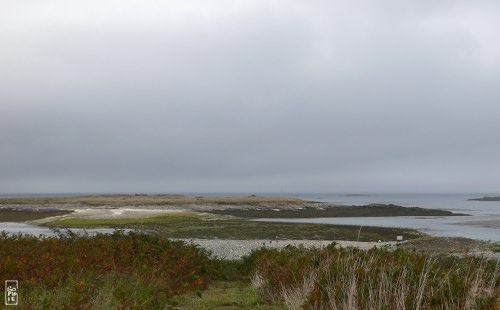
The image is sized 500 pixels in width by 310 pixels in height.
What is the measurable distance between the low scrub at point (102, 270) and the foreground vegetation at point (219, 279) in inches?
0.9

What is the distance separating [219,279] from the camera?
16297 mm

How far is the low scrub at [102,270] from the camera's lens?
311 inches

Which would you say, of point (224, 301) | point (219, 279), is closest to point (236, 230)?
point (219, 279)

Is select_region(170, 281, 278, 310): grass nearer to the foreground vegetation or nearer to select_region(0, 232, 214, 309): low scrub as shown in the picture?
the foreground vegetation

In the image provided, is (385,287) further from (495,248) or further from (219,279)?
(495,248)

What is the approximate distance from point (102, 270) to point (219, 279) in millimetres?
6228

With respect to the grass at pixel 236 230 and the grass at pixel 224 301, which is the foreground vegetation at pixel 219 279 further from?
the grass at pixel 236 230

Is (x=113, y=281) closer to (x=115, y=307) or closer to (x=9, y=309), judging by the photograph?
(x=115, y=307)

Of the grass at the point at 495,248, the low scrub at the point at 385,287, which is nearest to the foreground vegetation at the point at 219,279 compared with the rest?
the low scrub at the point at 385,287

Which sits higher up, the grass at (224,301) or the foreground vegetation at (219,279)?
the foreground vegetation at (219,279)

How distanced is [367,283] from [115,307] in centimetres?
408

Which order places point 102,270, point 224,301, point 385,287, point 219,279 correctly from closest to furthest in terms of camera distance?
point 385,287 → point 102,270 → point 224,301 → point 219,279

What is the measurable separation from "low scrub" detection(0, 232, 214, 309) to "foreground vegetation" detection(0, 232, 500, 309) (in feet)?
0.07

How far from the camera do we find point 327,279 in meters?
8.61
